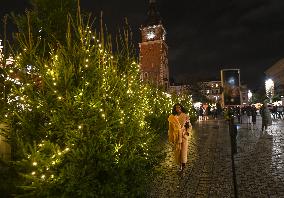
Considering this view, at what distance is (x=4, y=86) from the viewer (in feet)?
25.9

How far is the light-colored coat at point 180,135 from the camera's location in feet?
32.0

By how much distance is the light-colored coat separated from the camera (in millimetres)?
9758

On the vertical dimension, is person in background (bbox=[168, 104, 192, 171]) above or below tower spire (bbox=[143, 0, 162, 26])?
→ below

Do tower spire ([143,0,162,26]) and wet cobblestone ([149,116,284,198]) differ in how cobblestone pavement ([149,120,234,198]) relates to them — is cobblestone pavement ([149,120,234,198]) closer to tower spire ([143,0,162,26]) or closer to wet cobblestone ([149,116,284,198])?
wet cobblestone ([149,116,284,198])

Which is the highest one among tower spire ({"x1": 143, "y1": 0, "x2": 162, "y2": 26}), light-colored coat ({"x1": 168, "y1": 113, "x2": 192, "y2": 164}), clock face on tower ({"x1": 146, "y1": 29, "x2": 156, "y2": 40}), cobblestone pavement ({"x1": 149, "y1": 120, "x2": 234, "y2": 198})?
tower spire ({"x1": 143, "y1": 0, "x2": 162, "y2": 26})

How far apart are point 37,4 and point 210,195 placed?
638cm

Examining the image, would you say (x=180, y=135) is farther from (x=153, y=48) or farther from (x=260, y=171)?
(x=153, y=48)

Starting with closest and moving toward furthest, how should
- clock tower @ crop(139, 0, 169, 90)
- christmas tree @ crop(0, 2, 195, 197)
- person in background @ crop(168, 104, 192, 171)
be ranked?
christmas tree @ crop(0, 2, 195, 197) < person in background @ crop(168, 104, 192, 171) < clock tower @ crop(139, 0, 169, 90)

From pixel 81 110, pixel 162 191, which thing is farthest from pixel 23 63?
pixel 162 191

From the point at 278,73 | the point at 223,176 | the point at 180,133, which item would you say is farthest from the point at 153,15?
the point at 223,176

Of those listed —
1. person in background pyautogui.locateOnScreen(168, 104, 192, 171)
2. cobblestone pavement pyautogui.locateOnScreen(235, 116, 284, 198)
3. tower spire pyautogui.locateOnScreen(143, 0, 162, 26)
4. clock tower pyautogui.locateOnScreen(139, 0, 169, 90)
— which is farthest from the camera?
tower spire pyautogui.locateOnScreen(143, 0, 162, 26)

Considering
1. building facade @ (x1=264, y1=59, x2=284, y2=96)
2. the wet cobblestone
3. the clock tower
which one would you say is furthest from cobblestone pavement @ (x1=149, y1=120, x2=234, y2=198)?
building facade @ (x1=264, y1=59, x2=284, y2=96)

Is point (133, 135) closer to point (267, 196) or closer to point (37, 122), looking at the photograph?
point (37, 122)

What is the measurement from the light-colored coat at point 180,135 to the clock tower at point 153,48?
6965cm
